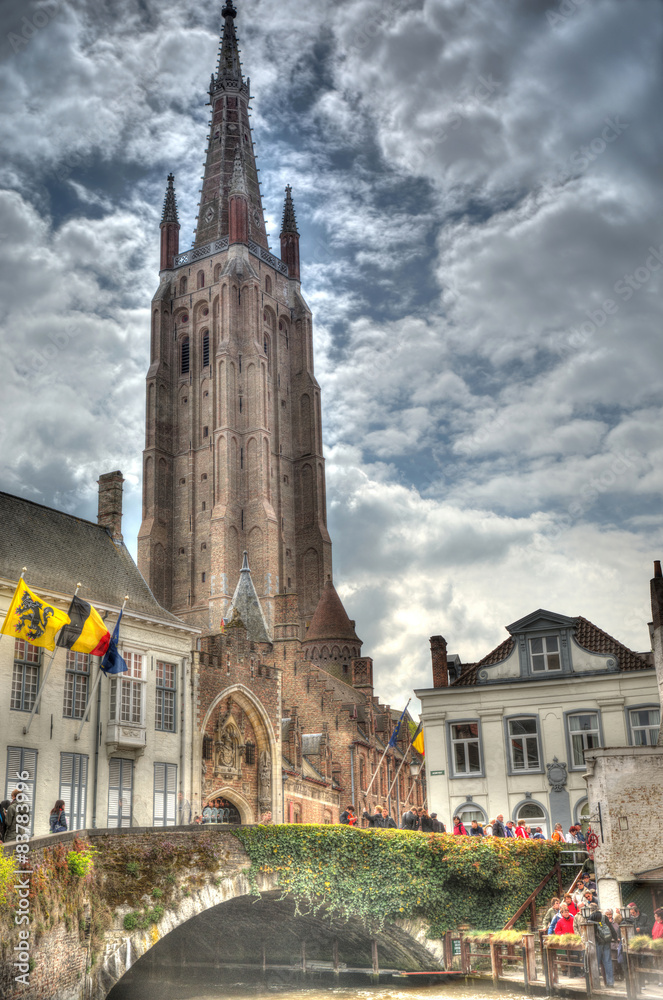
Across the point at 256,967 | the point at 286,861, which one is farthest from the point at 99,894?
the point at 256,967

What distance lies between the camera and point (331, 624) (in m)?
67.8

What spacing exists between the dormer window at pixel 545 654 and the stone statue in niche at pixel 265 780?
1049 cm

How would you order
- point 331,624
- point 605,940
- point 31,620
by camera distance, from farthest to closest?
point 331,624
point 31,620
point 605,940

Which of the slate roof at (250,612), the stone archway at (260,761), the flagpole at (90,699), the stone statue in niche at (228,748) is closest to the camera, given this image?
the flagpole at (90,699)

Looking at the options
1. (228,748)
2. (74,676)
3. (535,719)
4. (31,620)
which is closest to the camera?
(31,620)

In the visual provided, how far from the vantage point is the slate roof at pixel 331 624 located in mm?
67438

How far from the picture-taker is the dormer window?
34.8m

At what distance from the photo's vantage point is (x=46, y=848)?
1975cm

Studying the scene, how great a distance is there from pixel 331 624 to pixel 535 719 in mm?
34304

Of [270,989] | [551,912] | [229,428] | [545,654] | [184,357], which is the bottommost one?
[270,989]

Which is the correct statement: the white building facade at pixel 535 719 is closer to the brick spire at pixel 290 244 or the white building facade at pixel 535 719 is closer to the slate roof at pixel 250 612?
the slate roof at pixel 250 612

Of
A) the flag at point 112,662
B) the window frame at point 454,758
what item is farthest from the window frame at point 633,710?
the flag at point 112,662

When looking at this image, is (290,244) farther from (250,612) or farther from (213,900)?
(213,900)

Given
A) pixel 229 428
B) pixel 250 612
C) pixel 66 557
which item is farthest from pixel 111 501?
pixel 229 428
